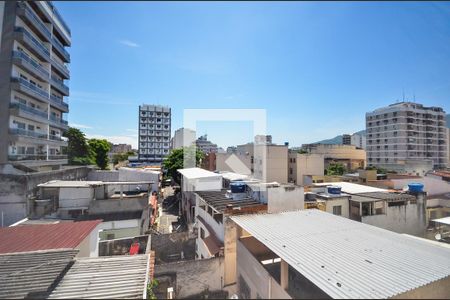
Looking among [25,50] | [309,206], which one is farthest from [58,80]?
[309,206]

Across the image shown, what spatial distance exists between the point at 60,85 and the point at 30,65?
670 cm

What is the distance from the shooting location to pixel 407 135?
165ft

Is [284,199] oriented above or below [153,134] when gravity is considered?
below

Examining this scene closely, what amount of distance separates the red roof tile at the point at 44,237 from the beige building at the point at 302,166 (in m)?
30.9

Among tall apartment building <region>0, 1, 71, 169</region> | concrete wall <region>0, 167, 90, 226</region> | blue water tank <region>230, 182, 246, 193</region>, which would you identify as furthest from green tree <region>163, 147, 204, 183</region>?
blue water tank <region>230, 182, 246, 193</region>

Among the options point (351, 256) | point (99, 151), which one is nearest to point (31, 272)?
point (351, 256)

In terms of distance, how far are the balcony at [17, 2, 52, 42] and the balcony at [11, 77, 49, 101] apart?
5.52m

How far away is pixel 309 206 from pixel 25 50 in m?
27.4

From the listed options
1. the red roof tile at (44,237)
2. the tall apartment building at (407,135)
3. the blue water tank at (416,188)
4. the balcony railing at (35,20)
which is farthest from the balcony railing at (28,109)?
the tall apartment building at (407,135)

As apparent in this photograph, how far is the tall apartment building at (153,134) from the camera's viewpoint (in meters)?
65.2

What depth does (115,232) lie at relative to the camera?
1450 centimetres

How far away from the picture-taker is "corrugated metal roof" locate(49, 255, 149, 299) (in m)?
4.54

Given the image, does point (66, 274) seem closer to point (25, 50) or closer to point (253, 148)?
point (25, 50)

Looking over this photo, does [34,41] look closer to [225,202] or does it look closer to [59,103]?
[59,103]
